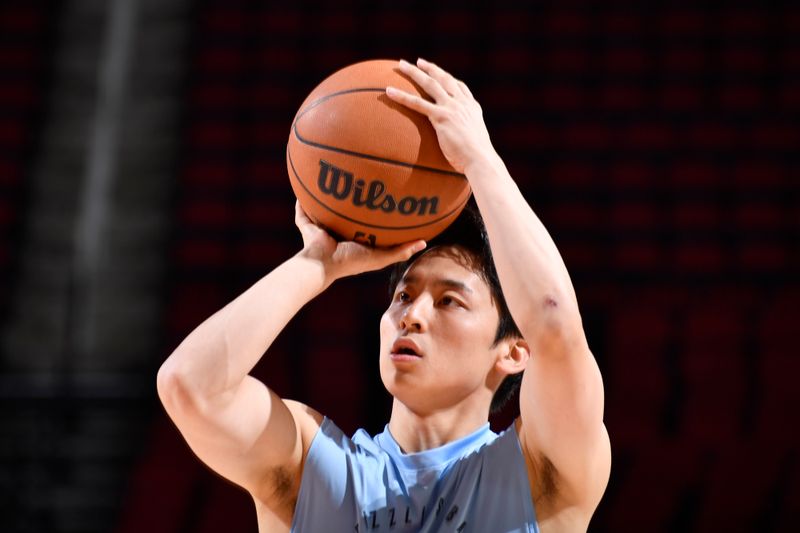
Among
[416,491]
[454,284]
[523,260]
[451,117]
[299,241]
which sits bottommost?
[299,241]

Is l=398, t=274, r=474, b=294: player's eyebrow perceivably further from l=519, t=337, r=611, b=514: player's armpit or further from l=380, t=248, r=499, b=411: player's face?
l=519, t=337, r=611, b=514: player's armpit

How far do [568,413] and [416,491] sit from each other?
35cm

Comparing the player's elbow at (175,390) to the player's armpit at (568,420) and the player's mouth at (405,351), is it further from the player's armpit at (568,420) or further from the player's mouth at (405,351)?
the player's armpit at (568,420)

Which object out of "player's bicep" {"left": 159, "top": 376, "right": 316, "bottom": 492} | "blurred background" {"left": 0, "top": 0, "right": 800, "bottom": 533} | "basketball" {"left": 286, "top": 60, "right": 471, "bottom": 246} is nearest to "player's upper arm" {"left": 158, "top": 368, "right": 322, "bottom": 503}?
"player's bicep" {"left": 159, "top": 376, "right": 316, "bottom": 492}

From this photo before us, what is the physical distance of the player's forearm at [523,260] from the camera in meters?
1.61

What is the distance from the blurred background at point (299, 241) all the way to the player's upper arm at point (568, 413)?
7.86 feet

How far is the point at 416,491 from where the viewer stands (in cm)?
181

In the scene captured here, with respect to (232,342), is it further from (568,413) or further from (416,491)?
(568,413)

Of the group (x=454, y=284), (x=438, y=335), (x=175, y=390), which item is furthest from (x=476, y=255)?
(x=175, y=390)

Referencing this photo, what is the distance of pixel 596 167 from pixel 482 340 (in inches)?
182

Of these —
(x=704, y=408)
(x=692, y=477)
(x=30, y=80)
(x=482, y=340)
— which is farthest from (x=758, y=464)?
(x=30, y=80)

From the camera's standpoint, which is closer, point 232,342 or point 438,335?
point 232,342

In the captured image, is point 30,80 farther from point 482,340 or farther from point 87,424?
point 482,340

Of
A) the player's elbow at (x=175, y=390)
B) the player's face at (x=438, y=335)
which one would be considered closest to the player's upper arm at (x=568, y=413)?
the player's face at (x=438, y=335)
